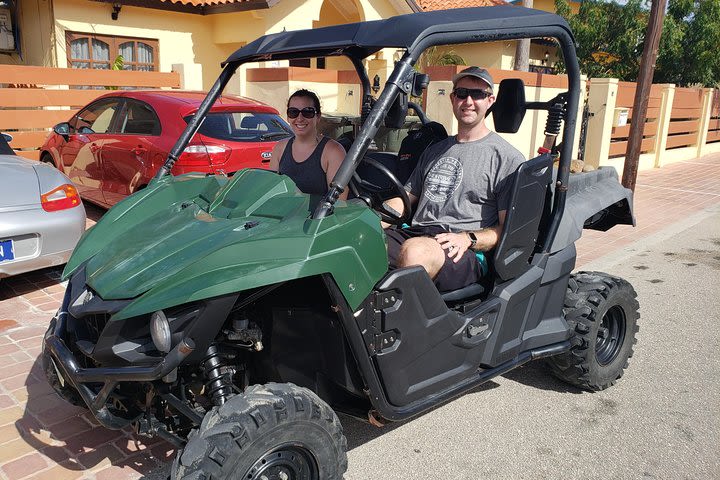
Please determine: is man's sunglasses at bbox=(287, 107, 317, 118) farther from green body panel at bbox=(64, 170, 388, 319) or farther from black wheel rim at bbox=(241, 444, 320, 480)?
black wheel rim at bbox=(241, 444, 320, 480)

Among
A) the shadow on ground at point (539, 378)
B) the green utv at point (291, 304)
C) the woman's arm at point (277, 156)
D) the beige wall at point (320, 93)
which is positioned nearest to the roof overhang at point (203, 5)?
the beige wall at point (320, 93)

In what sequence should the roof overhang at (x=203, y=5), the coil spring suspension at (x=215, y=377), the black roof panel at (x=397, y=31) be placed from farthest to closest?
the roof overhang at (x=203, y=5), the black roof panel at (x=397, y=31), the coil spring suspension at (x=215, y=377)

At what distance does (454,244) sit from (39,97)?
869 cm

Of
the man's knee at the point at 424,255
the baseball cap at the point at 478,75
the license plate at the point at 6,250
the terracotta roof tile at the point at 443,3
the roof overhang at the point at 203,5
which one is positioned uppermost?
the terracotta roof tile at the point at 443,3

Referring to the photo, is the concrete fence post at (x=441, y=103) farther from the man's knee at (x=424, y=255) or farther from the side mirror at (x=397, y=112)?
the side mirror at (x=397, y=112)

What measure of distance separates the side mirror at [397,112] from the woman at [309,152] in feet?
3.74

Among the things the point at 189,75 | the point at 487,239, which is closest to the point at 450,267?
the point at 487,239

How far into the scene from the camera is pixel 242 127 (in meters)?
6.38

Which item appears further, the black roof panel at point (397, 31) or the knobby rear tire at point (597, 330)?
the knobby rear tire at point (597, 330)

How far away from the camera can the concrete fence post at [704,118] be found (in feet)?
56.7

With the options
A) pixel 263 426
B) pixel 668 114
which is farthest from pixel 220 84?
pixel 668 114

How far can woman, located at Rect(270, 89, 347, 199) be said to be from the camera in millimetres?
3605

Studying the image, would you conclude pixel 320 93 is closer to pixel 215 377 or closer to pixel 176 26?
pixel 176 26

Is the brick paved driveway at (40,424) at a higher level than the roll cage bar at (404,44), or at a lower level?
lower
